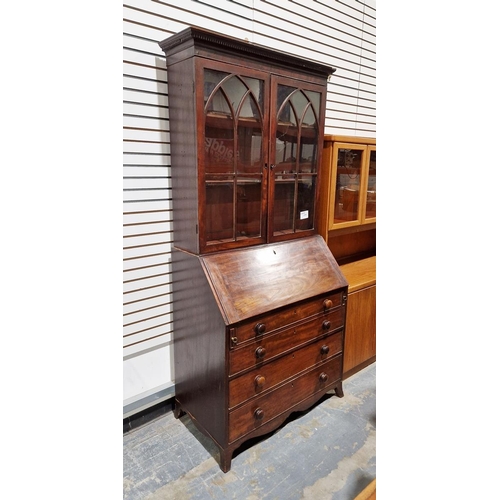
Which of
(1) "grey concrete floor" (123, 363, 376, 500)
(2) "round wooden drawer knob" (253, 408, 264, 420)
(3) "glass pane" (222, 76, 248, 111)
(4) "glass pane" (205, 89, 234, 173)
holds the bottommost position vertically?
(1) "grey concrete floor" (123, 363, 376, 500)

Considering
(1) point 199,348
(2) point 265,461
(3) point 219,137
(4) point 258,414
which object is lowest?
(2) point 265,461

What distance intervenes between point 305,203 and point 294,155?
1.18 ft

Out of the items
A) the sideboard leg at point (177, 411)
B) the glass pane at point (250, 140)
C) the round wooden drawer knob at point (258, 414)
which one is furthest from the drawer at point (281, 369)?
the glass pane at point (250, 140)

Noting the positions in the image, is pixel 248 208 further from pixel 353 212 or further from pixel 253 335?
pixel 353 212

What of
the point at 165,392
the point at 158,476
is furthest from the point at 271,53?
the point at 158,476

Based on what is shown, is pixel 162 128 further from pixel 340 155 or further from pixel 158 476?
pixel 158 476

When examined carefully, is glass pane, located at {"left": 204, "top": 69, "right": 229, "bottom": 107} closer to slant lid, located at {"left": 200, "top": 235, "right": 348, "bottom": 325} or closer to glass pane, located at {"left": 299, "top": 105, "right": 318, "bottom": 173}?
glass pane, located at {"left": 299, "top": 105, "right": 318, "bottom": 173}

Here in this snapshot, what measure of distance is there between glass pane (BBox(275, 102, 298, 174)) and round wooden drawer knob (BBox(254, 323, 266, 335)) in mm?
1005

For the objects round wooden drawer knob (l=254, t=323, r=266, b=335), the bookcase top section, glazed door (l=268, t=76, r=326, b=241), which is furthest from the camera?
glazed door (l=268, t=76, r=326, b=241)

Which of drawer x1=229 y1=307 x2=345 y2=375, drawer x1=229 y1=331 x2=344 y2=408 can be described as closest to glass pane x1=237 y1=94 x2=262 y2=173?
drawer x1=229 y1=307 x2=345 y2=375

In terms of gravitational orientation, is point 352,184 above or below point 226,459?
above

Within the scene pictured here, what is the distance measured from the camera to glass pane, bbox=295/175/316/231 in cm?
262

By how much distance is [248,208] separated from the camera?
234 cm

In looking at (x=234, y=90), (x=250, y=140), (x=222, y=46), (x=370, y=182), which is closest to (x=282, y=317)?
(x=250, y=140)
